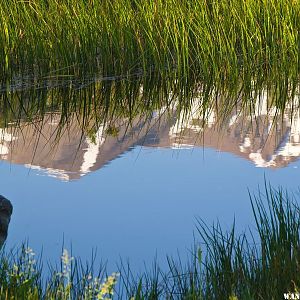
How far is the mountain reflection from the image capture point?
7.16 meters

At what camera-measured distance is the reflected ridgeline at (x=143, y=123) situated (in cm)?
730

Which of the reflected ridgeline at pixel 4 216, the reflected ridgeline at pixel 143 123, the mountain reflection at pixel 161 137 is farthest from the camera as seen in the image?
the reflected ridgeline at pixel 143 123

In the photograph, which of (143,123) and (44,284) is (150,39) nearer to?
(143,123)

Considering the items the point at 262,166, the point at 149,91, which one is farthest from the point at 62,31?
the point at 262,166

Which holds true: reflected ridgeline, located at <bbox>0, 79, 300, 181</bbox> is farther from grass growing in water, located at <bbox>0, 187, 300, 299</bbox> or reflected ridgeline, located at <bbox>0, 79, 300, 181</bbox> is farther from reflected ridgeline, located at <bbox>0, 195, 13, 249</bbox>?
grass growing in water, located at <bbox>0, 187, 300, 299</bbox>

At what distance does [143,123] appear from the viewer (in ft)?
26.5

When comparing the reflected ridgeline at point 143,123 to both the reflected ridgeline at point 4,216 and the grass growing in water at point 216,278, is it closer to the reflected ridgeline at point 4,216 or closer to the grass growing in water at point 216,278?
the reflected ridgeline at point 4,216

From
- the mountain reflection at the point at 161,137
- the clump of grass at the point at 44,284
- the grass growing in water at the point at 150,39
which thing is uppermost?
the grass growing in water at the point at 150,39

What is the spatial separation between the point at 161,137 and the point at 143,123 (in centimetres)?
48

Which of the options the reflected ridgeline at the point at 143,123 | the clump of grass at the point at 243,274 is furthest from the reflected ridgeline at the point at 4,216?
the reflected ridgeline at the point at 143,123

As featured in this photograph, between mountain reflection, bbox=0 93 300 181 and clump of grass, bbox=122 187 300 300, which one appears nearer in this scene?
clump of grass, bbox=122 187 300 300

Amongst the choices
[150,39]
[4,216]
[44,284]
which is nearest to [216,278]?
[44,284]

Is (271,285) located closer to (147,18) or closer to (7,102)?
(7,102)

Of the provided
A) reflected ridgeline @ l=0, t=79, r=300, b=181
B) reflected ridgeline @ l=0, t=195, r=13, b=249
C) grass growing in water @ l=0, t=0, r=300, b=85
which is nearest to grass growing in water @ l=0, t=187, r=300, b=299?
reflected ridgeline @ l=0, t=195, r=13, b=249
